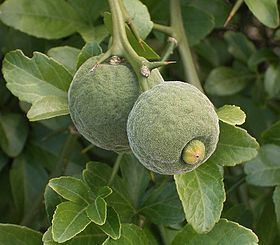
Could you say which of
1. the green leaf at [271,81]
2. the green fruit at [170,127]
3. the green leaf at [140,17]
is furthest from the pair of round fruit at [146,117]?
the green leaf at [271,81]

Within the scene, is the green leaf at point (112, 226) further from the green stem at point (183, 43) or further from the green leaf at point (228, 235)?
the green stem at point (183, 43)

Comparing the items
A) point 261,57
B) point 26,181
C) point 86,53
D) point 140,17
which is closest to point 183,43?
point 140,17

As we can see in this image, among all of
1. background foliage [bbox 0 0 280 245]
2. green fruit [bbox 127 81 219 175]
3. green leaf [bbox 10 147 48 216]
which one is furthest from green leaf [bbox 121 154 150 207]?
green fruit [bbox 127 81 219 175]

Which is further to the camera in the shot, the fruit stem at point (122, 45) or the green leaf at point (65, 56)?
the green leaf at point (65, 56)

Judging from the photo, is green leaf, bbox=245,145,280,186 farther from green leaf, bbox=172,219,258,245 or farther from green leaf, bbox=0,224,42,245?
green leaf, bbox=0,224,42,245

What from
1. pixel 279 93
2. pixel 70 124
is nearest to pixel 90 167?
pixel 70 124

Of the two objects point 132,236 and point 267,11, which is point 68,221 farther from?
point 267,11
